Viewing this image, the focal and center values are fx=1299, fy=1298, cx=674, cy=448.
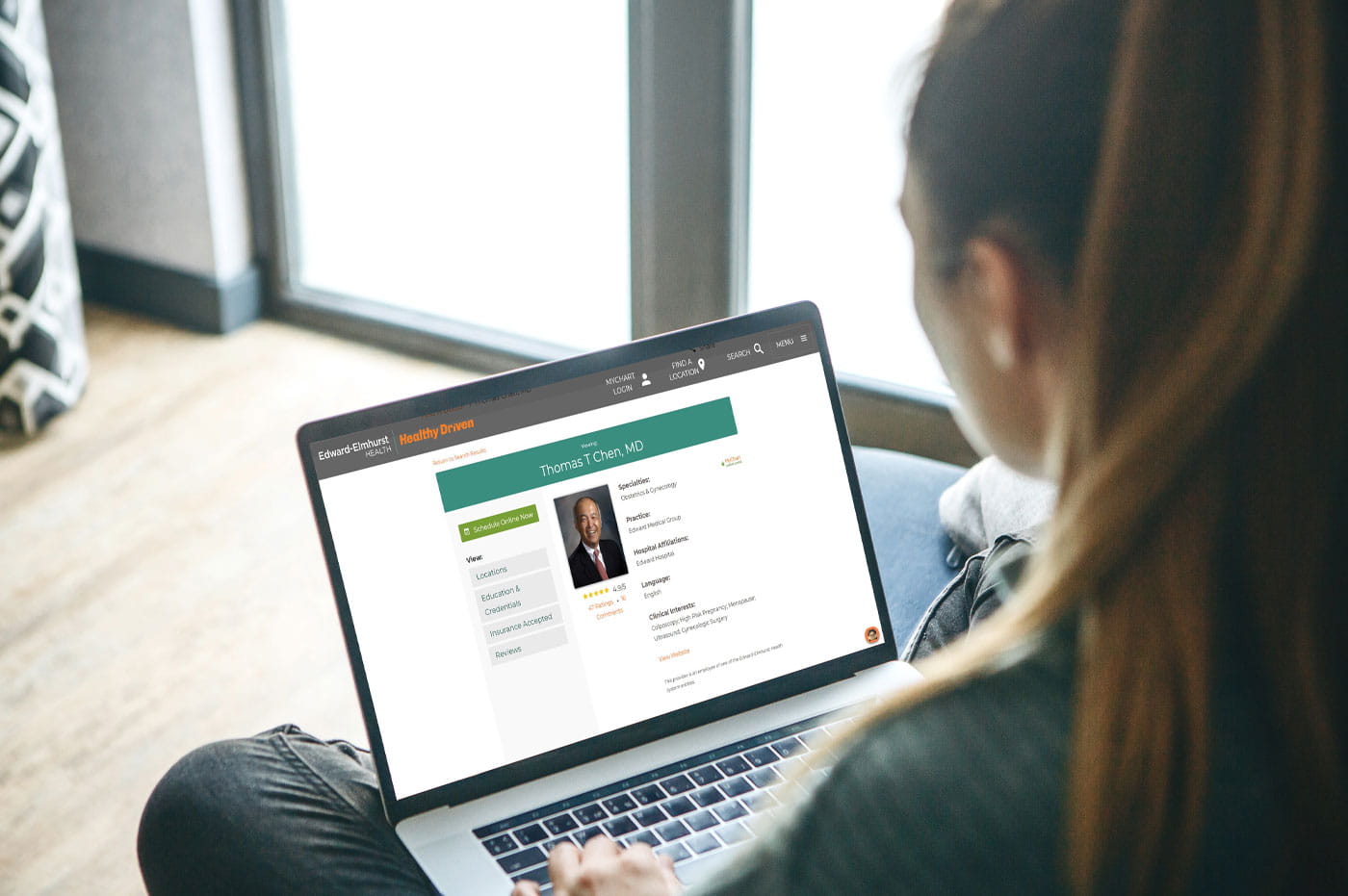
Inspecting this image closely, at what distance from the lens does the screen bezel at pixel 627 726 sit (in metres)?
0.84

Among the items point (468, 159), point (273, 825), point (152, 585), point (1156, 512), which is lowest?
point (152, 585)

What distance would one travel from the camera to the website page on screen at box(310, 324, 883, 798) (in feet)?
2.81

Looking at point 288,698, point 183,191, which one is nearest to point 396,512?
point 288,698

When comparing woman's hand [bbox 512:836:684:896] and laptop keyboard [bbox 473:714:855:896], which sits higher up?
woman's hand [bbox 512:836:684:896]

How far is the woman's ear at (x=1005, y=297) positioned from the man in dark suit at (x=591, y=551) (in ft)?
1.26

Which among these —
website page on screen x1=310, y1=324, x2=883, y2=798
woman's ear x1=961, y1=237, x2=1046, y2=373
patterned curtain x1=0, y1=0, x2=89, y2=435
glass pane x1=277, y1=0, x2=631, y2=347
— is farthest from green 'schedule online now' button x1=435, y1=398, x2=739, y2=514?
patterned curtain x1=0, y1=0, x2=89, y2=435

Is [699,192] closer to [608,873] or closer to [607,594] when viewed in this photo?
[607,594]

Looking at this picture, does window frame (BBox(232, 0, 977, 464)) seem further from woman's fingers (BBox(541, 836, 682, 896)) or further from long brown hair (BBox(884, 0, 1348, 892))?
long brown hair (BBox(884, 0, 1348, 892))

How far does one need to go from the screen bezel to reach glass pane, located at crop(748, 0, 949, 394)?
1.20 metres

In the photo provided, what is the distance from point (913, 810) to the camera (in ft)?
1.64

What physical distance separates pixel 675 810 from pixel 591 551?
0.60 ft

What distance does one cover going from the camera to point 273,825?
3.04 feet

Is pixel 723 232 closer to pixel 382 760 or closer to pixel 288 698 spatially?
pixel 288 698

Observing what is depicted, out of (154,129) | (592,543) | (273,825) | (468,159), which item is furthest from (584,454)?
(154,129)
